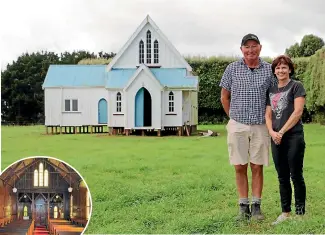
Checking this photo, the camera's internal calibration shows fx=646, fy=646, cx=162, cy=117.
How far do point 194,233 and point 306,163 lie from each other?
1931 millimetres

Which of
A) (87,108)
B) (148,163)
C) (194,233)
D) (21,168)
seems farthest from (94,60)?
(194,233)

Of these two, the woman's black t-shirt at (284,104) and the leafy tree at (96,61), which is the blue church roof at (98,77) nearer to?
the leafy tree at (96,61)

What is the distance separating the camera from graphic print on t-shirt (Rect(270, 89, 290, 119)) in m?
3.45

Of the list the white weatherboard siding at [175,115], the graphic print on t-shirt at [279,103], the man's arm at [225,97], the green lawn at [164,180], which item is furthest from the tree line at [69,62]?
the graphic print on t-shirt at [279,103]

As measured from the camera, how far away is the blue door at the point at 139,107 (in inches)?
226

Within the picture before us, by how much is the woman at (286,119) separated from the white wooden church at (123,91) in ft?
5.61

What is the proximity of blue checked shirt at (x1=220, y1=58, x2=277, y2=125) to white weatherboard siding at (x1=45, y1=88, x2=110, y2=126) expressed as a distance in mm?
2045

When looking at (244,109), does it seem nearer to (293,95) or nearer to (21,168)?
(293,95)

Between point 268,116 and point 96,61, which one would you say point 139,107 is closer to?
point 96,61

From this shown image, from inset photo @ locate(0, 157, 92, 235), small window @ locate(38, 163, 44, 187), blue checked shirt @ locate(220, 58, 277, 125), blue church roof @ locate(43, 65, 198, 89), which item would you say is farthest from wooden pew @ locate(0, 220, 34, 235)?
blue church roof @ locate(43, 65, 198, 89)

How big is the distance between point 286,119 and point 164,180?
1434 millimetres

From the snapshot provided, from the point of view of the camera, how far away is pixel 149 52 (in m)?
5.66

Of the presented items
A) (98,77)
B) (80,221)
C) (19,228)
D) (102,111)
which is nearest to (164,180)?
(102,111)

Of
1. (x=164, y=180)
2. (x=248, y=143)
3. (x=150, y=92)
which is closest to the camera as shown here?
(x=248, y=143)
